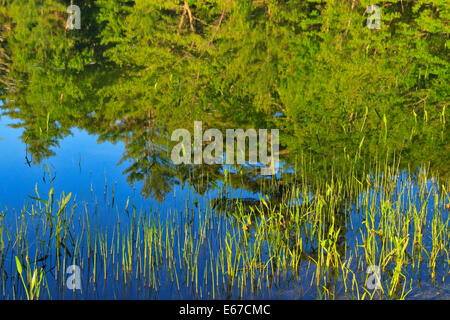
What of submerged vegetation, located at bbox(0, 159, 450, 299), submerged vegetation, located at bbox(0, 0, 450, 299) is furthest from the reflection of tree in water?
submerged vegetation, located at bbox(0, 159, 450, 299)

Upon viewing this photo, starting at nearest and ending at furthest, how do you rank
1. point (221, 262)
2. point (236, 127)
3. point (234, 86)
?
1. point (221, 262)
2. point (236, 127)
3. point (234, 86)

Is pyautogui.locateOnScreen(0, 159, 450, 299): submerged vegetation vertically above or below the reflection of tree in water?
below

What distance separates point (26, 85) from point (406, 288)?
15.5m

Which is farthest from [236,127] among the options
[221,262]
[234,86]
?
[221,262]

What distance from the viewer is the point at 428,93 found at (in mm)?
15789

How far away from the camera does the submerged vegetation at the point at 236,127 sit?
5543 millimetres

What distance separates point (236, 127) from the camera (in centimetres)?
1373

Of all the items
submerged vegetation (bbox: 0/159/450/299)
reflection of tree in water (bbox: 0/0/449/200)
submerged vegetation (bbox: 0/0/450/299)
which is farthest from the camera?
reflection of tree in water (bbox: 0/0/449/200)

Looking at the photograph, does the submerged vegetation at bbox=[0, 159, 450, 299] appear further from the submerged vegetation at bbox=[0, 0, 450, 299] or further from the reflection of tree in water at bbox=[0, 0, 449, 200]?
the reflection of tree in water at bbox=[0, 0, 449, 200]

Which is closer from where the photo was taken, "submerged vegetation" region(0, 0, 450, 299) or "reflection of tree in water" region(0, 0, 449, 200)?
"submerged vegetation" region(0, 0, 450, 299)

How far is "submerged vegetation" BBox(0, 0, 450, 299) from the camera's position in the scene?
5.54 metres

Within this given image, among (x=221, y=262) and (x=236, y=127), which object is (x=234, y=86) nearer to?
(x=236, y=127)
